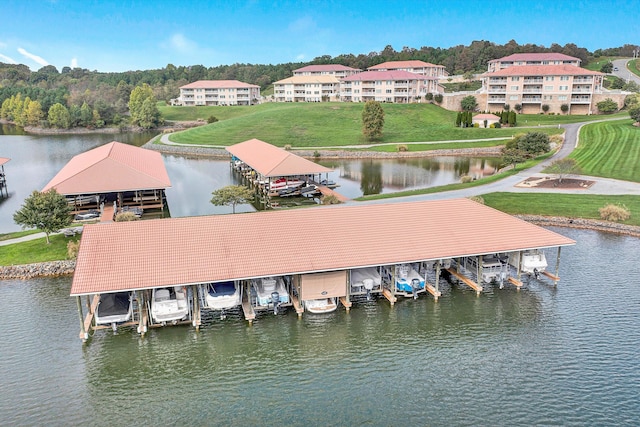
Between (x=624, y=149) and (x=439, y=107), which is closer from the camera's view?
(x=624, y=149)

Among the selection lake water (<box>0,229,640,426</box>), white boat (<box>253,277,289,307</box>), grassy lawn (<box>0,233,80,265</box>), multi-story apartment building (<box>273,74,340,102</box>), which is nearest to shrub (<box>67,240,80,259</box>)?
grassy lawn (<box>0,233,80,265</box>)

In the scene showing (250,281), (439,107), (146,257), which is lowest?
(250,281)

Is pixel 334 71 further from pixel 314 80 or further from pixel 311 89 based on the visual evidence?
pixel 311 89

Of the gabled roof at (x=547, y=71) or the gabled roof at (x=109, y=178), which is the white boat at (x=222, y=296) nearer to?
the gabled roof at (x=109, y=178)

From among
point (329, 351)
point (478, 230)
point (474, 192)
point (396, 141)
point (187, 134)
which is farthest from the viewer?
point (187, 134)

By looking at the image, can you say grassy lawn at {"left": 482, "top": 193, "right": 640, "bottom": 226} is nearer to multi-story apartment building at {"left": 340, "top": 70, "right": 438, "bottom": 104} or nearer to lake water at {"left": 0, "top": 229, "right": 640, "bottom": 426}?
lake water at {"left": 0, "top": 229, "right": 640, "bottom": 426}

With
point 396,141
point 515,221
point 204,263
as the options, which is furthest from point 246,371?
point 396,141

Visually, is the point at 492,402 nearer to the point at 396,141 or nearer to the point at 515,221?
the point at 515,221

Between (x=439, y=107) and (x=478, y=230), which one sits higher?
(x=439, y=107)
